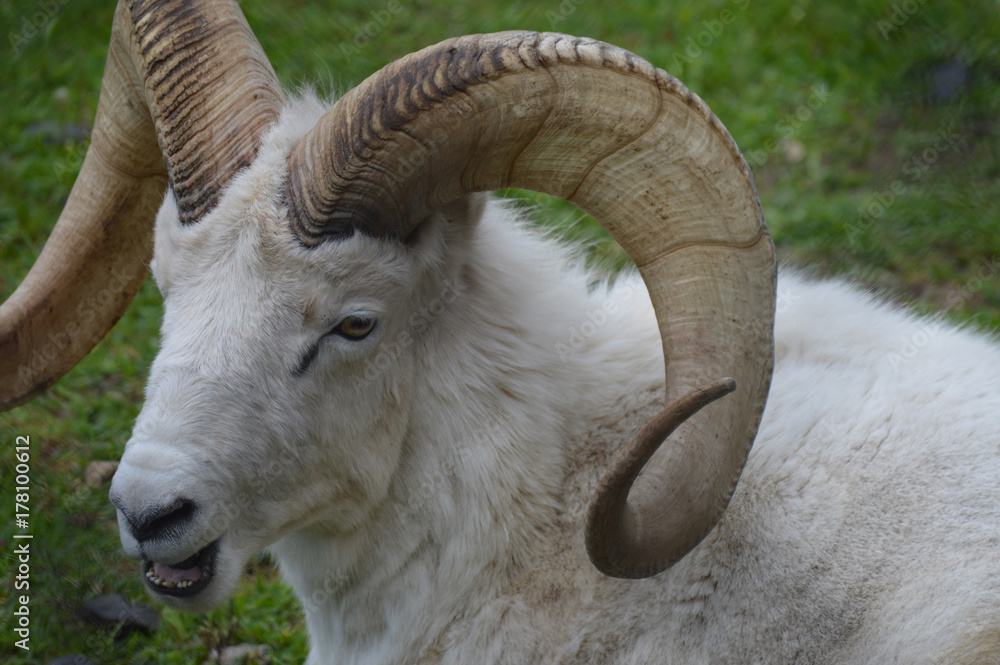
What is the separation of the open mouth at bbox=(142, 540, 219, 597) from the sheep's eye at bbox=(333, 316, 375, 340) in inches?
31.6

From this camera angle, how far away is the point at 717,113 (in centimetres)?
787

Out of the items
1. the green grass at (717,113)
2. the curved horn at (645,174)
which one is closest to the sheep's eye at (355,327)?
the curved horn at (645,174)

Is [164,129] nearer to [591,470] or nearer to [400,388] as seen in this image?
[400,388]

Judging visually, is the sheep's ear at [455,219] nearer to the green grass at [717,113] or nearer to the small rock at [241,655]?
the green grass at [717,113]

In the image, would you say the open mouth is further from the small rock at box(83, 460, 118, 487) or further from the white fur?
the small rock at box(83, 460, 118, 487)

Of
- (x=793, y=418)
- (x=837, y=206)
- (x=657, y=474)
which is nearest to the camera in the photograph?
(x=657, y=474)

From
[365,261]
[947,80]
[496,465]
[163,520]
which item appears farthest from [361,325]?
[947,80]

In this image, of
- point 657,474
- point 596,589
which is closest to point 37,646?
point 596,589

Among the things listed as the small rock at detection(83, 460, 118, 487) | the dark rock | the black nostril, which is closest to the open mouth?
the black nostril

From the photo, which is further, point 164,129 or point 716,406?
point 164,129

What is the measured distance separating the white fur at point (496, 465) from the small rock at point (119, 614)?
4.57 ft

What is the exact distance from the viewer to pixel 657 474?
8.87 ft

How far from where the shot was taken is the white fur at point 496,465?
301 centimetres

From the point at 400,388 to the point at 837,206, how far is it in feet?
16.4
